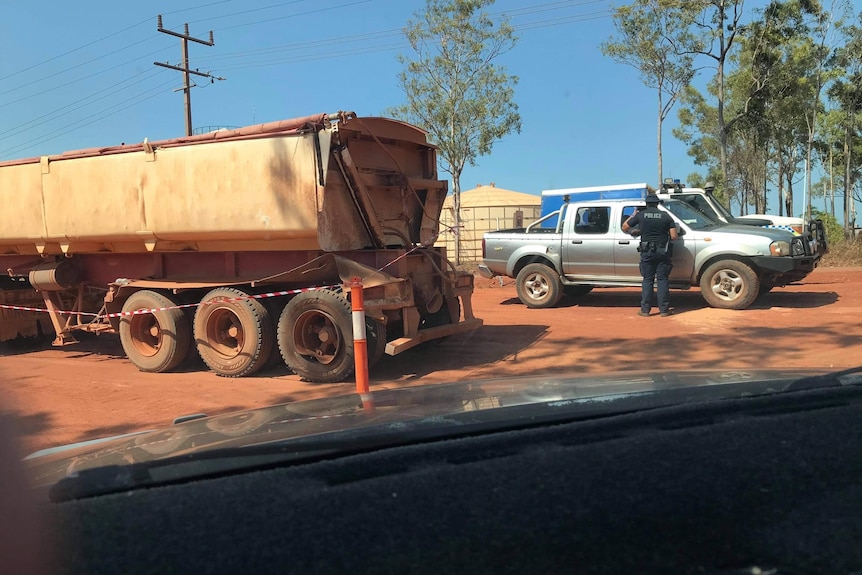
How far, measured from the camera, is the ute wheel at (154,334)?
28.2ft

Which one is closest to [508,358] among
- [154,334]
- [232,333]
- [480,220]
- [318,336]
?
[318,336]

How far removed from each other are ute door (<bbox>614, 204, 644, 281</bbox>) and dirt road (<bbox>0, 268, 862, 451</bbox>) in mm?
727

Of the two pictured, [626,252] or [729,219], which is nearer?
[626,252]

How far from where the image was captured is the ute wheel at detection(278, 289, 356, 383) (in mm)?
7574

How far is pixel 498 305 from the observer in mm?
14367

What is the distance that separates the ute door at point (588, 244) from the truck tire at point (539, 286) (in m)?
0.31

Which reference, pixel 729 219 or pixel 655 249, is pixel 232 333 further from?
pixel 729 219

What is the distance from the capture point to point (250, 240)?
7.90 m

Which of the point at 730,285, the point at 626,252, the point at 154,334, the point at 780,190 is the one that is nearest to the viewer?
the point at 154,334

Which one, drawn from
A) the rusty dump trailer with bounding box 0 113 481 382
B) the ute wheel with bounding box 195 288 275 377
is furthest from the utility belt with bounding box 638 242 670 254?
the ute wheel with bounding box 195 288 275 377

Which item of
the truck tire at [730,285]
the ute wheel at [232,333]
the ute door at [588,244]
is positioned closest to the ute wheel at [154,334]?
the ute wheel at [232,333]

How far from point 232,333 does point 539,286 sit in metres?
6.94

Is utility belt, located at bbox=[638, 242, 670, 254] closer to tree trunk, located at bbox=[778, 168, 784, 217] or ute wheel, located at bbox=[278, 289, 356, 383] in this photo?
ute wheel, located at bbox=[278, 289, 356, 383]

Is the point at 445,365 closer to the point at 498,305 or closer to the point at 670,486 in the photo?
the point at 498,305
